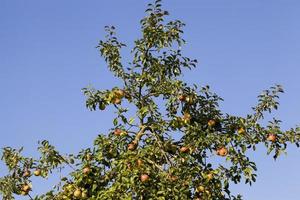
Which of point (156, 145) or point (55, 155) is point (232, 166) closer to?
point (156, 145)

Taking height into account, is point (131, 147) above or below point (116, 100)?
below

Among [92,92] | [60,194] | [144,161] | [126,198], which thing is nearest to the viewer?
[126,198]

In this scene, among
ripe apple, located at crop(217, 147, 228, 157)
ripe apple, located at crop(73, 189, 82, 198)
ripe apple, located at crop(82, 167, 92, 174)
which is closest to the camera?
ripe apple, located at crop(73, 189, 82, 198)

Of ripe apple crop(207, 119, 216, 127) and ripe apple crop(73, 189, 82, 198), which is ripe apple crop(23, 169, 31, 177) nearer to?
ripe apple crop(73, 189, 82, 198)

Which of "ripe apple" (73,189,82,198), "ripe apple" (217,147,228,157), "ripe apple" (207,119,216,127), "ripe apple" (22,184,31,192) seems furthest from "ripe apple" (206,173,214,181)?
"ripe apple" (22,184,31,192)

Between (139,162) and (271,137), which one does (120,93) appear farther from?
(271,137)

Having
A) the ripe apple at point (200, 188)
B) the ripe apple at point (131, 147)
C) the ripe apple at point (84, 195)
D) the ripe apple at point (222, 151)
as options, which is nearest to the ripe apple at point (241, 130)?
the ripe apple at point (222, 151)

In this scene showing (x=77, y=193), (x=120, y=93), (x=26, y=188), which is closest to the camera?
(x=77, y=193)

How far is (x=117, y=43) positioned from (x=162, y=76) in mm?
1557

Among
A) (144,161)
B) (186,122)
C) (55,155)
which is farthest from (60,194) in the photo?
(186,122)

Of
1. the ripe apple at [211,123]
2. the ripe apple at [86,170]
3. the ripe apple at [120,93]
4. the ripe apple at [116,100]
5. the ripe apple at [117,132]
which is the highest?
the ripe apple at [120,93]

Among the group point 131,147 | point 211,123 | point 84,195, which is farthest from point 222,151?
point 84,195

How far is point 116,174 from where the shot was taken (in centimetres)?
1204

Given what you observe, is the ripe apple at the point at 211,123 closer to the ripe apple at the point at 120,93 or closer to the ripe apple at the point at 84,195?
the ripe apple at the point at 120,93
